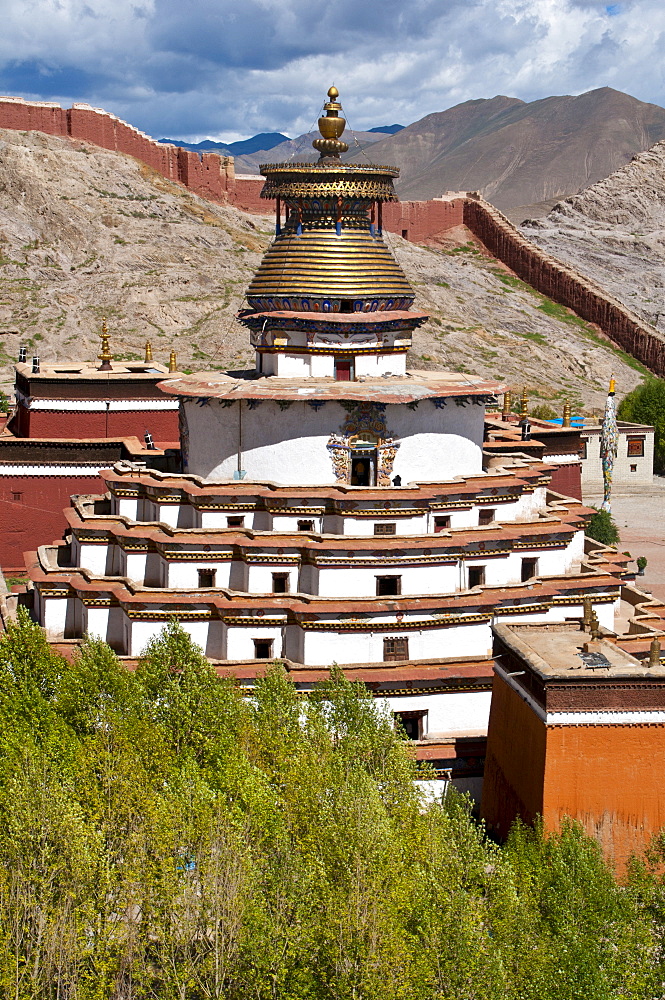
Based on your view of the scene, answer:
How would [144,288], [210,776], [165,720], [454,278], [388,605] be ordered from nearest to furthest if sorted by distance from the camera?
[210,776] < [165,720] < [388,605] < [144,288] < [454,278]

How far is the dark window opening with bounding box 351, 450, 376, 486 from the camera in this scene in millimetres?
29172

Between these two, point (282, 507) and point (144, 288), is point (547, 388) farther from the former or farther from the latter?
point (282, 507)

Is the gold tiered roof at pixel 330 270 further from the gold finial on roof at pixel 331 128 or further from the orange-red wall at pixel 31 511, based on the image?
the orange-red wall at pixel 31 511

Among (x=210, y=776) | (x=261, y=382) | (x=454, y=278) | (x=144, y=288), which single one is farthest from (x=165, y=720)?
(x=454, y=278)

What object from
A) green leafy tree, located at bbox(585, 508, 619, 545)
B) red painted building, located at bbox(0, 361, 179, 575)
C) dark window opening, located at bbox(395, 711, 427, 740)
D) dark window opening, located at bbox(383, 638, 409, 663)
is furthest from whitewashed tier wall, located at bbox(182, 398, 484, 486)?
green leafy tree, located at bbox(585, 508, 619, 545)

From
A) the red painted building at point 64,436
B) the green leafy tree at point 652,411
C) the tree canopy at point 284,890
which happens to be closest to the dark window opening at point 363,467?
the red painted building at point 64,436

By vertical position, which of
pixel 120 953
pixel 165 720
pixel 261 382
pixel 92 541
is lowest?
pixel 120 953

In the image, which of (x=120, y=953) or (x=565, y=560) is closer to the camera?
(x=120, y=953)

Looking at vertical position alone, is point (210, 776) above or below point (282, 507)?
below

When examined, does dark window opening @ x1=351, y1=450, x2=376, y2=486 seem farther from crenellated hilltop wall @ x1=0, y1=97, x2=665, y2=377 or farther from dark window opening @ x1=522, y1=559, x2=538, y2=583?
crenellated hilltop wall @ x1=0, y1=97, x2=665, y2=377

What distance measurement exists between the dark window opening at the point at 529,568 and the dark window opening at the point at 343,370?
601 centimetres

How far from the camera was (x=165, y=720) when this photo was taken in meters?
23.5

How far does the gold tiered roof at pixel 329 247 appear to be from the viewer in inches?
1211

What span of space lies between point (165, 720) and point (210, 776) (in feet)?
6.47
